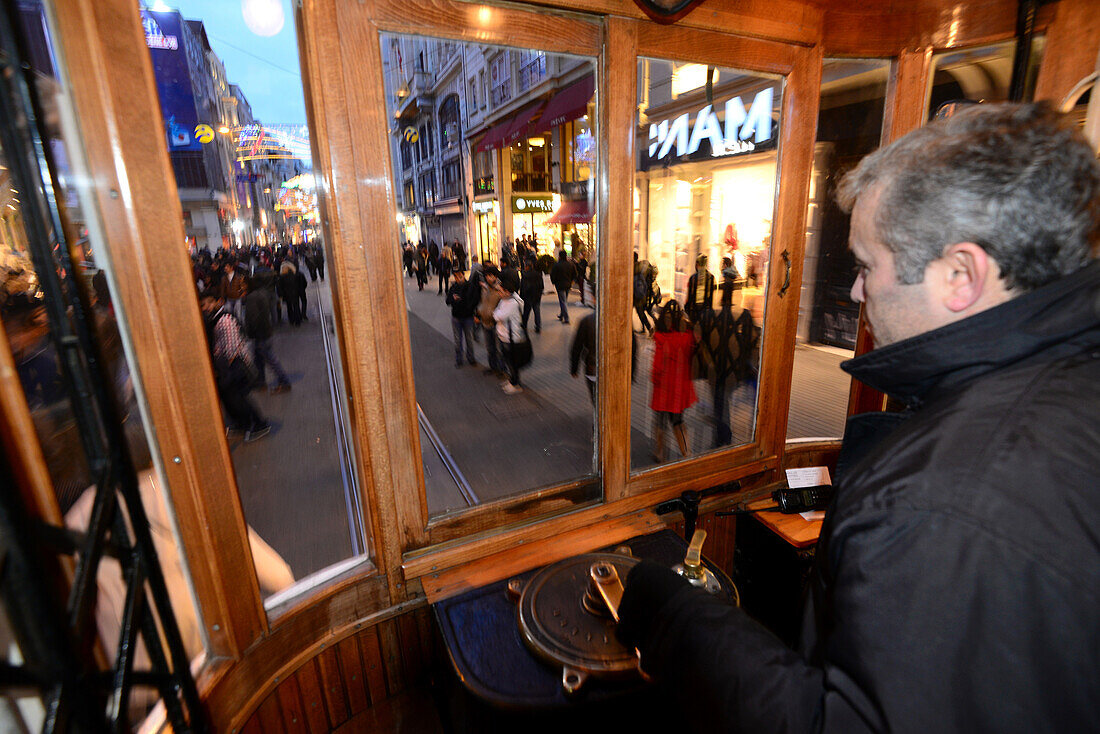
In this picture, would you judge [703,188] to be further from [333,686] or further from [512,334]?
[333,686]

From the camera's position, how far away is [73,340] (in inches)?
41.6

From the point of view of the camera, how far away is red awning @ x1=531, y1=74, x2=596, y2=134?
10.4m

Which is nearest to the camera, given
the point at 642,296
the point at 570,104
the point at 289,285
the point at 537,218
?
the point at 642,296

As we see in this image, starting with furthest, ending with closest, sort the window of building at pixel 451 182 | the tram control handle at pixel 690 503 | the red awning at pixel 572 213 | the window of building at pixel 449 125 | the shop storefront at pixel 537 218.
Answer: the window of building at pixel 451 182
the window of building at pixel 449 125
the shop storefront at pixel 537 218
the red awning at pixel 572 213
the tram control handle at pixel 690 503

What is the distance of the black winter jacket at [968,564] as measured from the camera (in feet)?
2.23

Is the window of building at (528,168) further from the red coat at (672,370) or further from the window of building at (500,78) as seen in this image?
the red coat at (672,370)

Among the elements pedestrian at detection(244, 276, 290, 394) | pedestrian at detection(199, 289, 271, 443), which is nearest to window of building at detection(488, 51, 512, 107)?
pedestrian at detection(244, 276, 290, 394)

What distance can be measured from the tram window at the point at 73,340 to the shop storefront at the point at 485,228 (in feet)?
64.5

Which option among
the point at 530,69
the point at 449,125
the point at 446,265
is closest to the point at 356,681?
the point at 446,265

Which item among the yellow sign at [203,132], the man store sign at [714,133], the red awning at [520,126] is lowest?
the man store sign at [714,133]

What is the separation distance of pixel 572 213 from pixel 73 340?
1570cm

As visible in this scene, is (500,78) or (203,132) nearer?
(203,132)

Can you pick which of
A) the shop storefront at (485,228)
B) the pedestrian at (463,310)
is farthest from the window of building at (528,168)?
the pedestrian at (463,310)

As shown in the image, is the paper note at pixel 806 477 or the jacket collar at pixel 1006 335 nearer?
the jacket collar at pixel 1006 335
